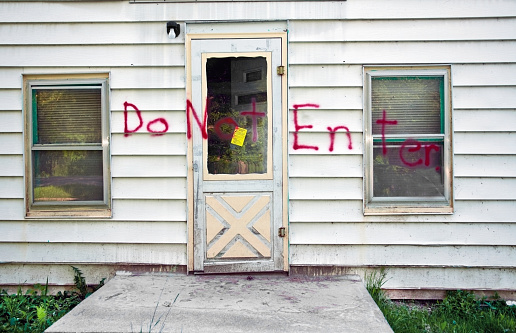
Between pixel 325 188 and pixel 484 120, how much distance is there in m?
1.67

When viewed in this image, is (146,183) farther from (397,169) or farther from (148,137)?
(397,169)

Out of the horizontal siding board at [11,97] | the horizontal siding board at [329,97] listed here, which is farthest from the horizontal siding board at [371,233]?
the horizontal siding board at [11,97]

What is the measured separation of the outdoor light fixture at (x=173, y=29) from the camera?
4.07 m

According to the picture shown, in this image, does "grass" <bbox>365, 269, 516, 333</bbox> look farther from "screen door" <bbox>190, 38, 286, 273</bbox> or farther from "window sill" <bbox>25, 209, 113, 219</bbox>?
"window sill" <bbox>25, 209, 113, 219</bbox>

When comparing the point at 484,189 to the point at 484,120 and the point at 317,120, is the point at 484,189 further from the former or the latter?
the point at 317,120

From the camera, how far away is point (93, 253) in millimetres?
4258

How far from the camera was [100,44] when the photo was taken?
421 cm

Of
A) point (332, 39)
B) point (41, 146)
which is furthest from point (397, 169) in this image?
point (41, 146)

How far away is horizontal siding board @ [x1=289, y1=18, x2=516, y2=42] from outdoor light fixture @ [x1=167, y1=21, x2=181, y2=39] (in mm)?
1097

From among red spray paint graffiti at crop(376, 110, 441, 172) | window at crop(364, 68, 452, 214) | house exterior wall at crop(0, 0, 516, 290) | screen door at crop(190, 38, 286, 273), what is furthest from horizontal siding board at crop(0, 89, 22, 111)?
red spray paint graffiti at crop(376, 110, 441, 172)

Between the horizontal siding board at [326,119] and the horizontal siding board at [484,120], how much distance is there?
3.14 ft

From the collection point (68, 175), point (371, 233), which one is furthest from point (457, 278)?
point (68, 175)

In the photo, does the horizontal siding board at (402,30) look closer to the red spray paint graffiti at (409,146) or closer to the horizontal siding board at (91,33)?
the red spray paint graffiti at (409,146)

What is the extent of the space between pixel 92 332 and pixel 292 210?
6.74 ft
